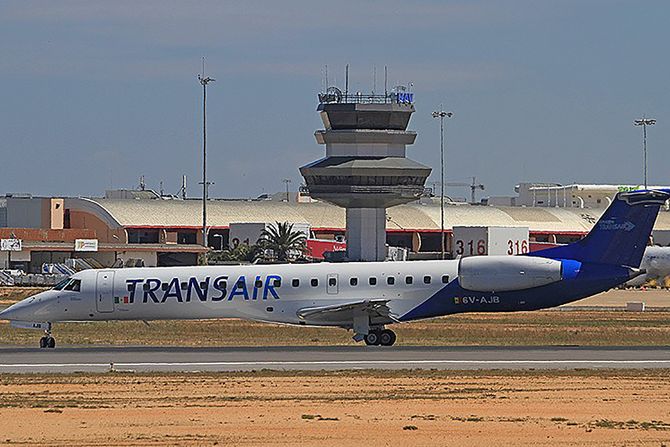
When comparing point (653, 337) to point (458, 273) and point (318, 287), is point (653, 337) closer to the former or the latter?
point (458, 273)

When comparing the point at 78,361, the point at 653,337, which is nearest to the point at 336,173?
the point at 653,337

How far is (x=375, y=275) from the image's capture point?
3909 centimetres

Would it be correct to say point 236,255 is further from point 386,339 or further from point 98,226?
point 386,339

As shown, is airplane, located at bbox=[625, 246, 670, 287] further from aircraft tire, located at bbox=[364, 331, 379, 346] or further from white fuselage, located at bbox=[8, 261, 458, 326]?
aircraft tire, located at bbox=[364, 331, 379, 346]

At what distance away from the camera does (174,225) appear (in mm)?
126312

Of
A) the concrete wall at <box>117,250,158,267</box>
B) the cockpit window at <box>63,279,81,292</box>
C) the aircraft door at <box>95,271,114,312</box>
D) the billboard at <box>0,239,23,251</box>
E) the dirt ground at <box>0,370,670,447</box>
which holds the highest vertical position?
the billboard at <box>0,239,23,251</box>

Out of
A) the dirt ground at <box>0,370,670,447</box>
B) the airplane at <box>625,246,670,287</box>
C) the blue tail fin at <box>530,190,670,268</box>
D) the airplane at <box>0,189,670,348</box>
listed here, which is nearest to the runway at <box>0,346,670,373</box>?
the airplane at <box>0,189,670,348</box>

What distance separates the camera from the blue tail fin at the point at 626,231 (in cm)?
3759

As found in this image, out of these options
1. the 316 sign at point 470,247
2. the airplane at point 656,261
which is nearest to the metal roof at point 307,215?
the 316 sign at point 470,247

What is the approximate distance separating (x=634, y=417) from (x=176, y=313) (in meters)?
20.2

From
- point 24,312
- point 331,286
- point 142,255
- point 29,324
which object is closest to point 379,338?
point 331,286

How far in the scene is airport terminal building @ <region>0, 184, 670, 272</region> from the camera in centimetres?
11275

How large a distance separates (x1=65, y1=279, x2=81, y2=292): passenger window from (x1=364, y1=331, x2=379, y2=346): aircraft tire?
909cm

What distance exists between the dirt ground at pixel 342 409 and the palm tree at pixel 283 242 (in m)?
85.2
